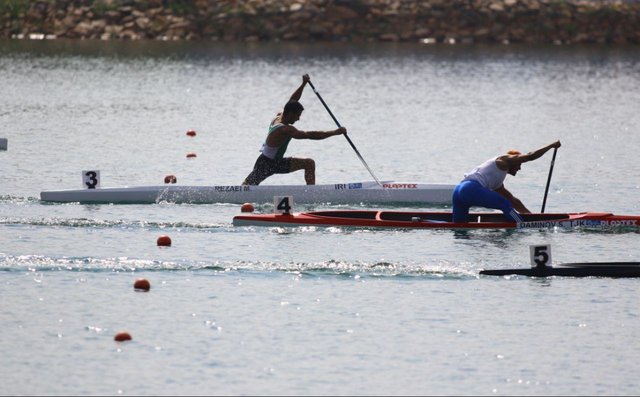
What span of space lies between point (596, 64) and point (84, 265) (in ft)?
160

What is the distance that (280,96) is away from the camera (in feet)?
188

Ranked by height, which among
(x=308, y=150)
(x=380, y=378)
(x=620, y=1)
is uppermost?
(x=620, y=1)

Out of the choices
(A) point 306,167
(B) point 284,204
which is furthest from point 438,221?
(A) point 306,167

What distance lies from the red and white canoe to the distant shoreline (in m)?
53.0

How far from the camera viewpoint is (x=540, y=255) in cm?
2395

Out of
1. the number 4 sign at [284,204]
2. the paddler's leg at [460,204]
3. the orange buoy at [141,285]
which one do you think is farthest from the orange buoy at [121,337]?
the paddler's leg at [460,204]

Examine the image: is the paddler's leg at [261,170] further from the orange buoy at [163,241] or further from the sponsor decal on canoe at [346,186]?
the orange buoy at [163,241]

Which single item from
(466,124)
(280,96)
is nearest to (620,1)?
(280,96)

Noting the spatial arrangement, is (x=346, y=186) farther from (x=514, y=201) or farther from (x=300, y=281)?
(x=300, y=281)

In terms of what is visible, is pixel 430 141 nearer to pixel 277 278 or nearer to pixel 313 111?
pixel 313 111

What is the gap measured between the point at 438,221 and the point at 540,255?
396 cm

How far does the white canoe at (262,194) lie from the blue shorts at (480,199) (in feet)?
11.3

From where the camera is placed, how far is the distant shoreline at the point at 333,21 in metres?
80.2

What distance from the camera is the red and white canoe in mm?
27406
